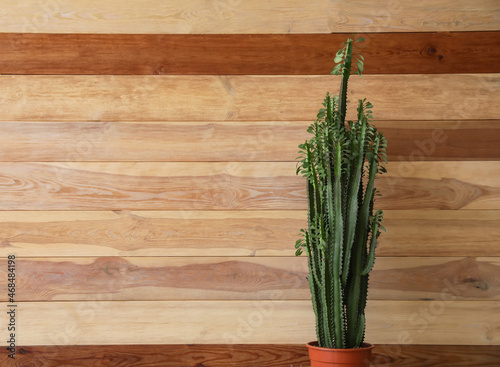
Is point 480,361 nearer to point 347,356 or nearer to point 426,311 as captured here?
point 426,311

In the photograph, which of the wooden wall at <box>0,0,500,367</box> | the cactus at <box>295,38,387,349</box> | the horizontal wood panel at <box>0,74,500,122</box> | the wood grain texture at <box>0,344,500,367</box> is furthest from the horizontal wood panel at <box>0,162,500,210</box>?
the wood grain texture at <box>0,344,500,367</box>

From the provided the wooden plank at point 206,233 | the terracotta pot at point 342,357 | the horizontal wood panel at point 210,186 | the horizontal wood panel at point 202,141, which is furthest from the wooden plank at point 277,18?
the terracotta pot at point 342,357

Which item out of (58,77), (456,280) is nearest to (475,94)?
(456,280)

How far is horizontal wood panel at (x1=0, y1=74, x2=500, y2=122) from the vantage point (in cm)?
223

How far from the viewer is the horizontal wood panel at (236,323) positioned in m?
2.15

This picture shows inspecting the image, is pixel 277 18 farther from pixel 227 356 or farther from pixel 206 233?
pixel 227 356

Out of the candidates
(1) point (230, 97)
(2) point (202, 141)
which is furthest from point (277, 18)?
(2) point (202, 141)

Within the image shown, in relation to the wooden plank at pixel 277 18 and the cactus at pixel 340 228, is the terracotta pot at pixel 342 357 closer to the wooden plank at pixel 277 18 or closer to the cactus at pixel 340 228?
the cactus at pixel 340 228

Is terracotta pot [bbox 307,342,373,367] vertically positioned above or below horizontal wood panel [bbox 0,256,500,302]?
below

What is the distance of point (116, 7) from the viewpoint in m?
2.26

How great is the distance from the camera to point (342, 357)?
69.4 inches

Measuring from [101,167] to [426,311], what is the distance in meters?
1.44

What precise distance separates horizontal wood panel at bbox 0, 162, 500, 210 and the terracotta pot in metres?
0.62

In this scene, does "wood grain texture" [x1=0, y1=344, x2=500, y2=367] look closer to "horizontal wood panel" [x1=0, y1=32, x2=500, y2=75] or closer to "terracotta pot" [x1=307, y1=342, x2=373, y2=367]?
"terracotta pot" [x1=307, y1=342, x2=373, y2=367]
